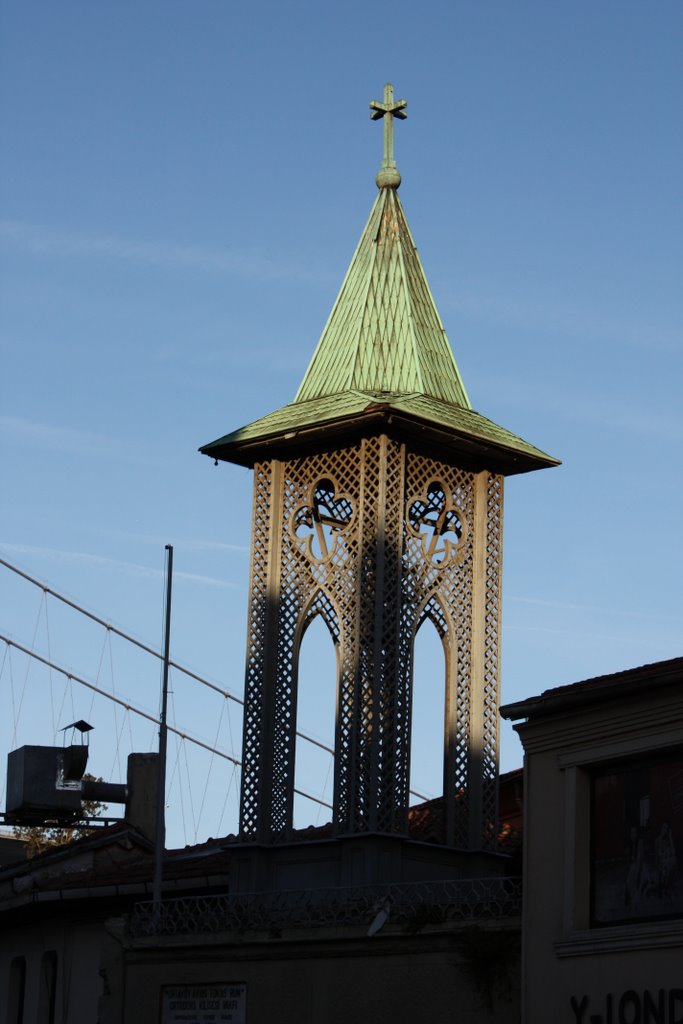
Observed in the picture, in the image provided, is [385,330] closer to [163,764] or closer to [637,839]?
[163,764]

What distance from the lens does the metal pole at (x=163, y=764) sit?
2756 cm

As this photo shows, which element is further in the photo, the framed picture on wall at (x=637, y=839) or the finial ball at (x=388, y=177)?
the finial ball at (x=388, y=177)

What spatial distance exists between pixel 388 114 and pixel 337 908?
1346 cm

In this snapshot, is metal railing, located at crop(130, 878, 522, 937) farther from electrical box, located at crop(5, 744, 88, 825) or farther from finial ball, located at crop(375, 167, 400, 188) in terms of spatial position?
finial ball, located at crop(375, 167, 400, 188)

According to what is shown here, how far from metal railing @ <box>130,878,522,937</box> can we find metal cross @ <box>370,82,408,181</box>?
39.3 feet

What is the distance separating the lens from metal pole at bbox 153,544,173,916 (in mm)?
27562

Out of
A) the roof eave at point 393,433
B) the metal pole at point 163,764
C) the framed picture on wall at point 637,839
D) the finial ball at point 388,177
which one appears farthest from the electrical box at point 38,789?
the framed picture on wall at point 637,839

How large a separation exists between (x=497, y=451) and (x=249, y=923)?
8074 millimetres

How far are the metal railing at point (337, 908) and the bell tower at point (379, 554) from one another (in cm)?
129

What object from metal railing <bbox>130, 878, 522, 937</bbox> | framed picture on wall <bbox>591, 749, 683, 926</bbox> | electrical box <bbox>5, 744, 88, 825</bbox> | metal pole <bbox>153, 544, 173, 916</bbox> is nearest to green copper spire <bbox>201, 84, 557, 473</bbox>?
metal pole <bbox>153, 544, 173, 916</bbox>

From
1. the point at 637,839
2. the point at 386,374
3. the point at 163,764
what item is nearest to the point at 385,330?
the point at 386,374

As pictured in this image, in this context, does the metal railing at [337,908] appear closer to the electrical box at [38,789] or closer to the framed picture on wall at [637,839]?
the framed picture on wall at [637,839]

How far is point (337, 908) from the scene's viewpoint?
2397cm

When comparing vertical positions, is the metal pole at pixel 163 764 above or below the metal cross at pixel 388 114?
below
